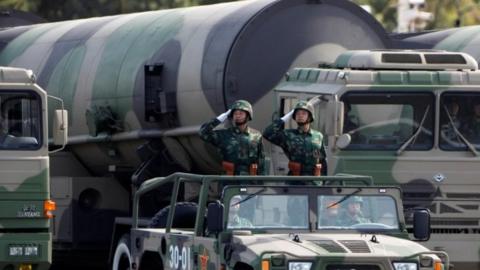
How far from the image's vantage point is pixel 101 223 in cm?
1848

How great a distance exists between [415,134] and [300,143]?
4.92ft

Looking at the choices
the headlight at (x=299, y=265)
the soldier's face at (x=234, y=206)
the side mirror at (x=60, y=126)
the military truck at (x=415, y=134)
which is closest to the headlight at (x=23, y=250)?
the side mirror at (x=60, y=126)

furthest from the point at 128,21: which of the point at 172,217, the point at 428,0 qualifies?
the point at 428,0

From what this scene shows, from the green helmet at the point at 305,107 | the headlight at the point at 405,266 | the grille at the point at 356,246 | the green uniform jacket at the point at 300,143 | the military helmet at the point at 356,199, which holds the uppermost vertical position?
the green helmet at the point at 305,107

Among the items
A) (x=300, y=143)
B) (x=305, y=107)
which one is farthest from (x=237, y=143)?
(x=305, y=107)

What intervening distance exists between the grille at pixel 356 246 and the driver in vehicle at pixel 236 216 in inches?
31.7

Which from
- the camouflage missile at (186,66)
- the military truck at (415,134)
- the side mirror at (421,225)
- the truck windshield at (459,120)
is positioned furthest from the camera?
the camouflage missile at (186,66)

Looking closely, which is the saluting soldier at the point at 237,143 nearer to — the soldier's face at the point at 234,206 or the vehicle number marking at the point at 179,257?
the vehicle number marking at the point at 179,257

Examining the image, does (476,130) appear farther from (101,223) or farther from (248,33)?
(101,223)

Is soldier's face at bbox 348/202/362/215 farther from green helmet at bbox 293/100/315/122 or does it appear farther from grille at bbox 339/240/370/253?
green helmet at bbox 293/100/315/122

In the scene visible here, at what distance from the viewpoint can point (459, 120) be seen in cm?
1543

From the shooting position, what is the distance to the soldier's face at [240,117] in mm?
14375

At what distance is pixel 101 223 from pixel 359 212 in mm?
6598

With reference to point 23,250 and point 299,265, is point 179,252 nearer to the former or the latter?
point 299,265
